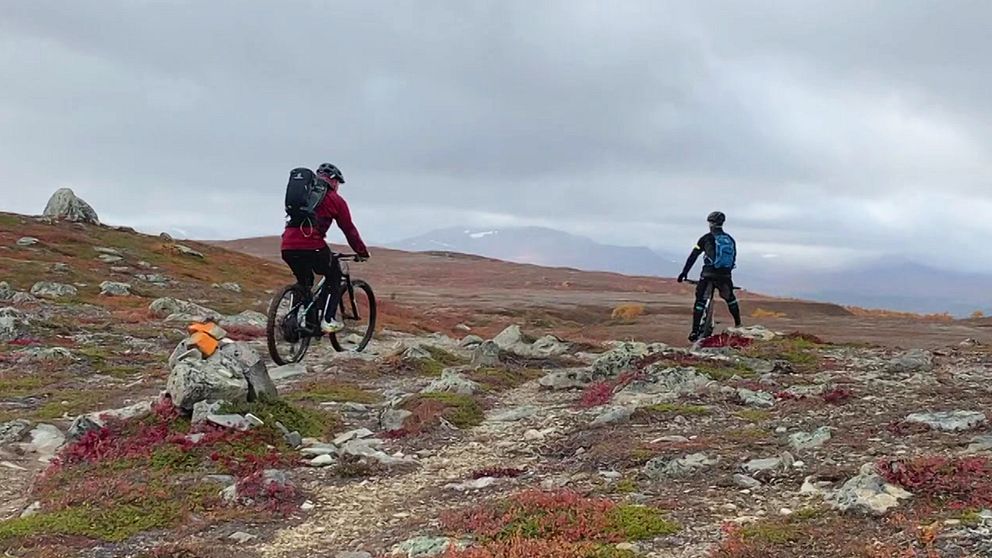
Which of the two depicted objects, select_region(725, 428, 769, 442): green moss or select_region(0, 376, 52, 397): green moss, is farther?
select_region(0, 376, 52, 397): green moss

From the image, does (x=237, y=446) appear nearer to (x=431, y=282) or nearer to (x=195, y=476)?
(x=195, y=476)

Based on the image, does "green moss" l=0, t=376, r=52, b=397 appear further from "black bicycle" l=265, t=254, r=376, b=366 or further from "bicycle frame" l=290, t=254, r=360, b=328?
"bicycle frame" l=290, t=254, r=360, b=328

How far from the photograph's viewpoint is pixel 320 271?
49.3ft

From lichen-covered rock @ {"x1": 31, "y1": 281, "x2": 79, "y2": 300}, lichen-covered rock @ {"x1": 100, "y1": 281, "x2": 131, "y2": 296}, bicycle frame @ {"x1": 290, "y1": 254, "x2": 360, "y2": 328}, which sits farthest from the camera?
lichen-covered rock @ {"x1": 100, "y1": 281, "x2": 131, "y2": 296}

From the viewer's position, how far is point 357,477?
377 inches

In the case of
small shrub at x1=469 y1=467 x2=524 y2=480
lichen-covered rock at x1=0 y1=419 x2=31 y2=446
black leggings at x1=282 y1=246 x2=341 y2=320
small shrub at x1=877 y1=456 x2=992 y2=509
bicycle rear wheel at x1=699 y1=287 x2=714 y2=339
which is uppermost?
black leggings at x1=282 y1=246 x2=341 y2=320

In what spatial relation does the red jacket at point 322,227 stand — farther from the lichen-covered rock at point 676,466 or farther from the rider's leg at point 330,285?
the lichen-covered rock at point 676,466

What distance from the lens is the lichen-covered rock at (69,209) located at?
58.3 m

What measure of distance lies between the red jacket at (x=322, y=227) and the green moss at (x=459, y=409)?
3.15 m

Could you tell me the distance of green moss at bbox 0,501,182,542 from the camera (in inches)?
296

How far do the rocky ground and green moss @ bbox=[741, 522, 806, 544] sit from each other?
3cm

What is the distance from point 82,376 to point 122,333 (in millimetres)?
6169

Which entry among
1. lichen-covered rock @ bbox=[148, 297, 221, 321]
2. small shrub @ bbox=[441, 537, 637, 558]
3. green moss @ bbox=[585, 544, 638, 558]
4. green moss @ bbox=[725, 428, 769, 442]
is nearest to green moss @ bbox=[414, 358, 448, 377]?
green moss @ bbox=[725, 428, 769, 442]

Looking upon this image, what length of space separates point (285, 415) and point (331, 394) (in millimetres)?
3011
